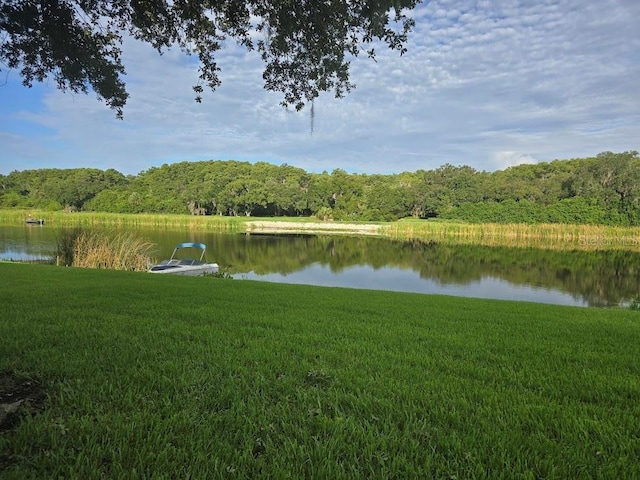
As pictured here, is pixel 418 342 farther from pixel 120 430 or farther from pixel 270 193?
pixel 270 193

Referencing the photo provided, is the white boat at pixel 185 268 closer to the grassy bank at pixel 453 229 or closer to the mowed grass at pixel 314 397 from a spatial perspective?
the mowed grass at pixel 314 397

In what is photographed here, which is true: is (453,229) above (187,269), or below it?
above

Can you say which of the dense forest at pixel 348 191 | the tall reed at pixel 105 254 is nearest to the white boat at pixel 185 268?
the tall reed at pixel 105 254

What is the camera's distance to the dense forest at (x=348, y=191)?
5049cm

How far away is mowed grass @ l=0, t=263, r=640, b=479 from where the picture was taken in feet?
6.61

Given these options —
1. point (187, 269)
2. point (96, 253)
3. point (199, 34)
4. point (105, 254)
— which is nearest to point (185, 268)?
point (187, 269)

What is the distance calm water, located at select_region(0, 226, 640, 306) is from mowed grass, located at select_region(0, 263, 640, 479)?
1198 cm

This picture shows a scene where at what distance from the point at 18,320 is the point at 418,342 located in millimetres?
4119

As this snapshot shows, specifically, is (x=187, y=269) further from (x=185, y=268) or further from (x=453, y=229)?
(x=453, y=229)

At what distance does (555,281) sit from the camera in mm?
19094

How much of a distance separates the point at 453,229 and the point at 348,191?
3265 centimetres

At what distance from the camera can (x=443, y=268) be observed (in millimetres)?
22609

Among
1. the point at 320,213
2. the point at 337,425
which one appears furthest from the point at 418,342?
the point at 320,213

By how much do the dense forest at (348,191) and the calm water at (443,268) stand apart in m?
22.8
